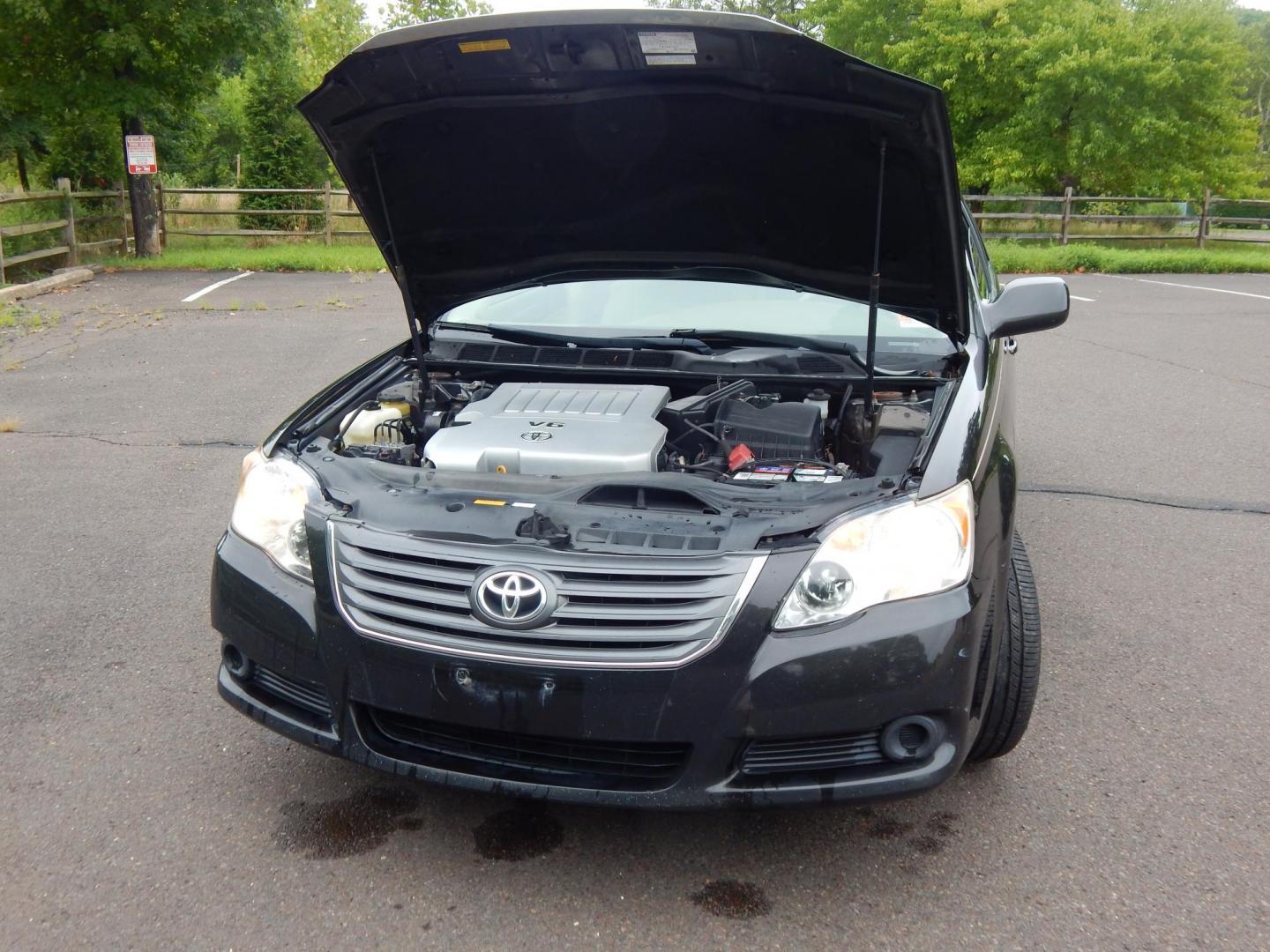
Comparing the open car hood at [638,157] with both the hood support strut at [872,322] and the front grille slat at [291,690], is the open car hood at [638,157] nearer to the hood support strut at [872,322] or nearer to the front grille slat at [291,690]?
the hood support strut at [872,322]

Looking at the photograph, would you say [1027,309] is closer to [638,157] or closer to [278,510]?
[638,157]

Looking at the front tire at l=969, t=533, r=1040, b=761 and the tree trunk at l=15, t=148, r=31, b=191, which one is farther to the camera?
the tree trunk at l=15, t=148, r=31, b=191

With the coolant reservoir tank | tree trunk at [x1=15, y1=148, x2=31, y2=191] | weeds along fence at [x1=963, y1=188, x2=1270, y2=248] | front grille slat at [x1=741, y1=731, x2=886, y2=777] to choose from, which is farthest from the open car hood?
A: tree trunk at [x1=15, y1=148, x2=31, y2=191]

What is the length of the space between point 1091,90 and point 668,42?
82.1 ft

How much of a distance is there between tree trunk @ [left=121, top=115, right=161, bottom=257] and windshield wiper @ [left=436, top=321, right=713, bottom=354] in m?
16.9

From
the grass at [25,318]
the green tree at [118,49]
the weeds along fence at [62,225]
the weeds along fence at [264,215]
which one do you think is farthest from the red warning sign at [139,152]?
the grass at [25,318]

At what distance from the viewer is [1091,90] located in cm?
2423

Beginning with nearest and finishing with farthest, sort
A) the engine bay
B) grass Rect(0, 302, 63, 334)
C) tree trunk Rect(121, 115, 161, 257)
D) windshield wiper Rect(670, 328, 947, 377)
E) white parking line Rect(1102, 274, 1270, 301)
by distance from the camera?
the engine bay < windshield wiper Rect(670, 328, 947, 377) < grass Rect(0, 302, 63, 334) < white parking line Rect(1102, 274, 1270, 301) < tree trunk Rect(121, 115, 161, 257)

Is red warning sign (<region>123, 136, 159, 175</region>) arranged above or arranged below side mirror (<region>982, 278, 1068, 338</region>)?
above

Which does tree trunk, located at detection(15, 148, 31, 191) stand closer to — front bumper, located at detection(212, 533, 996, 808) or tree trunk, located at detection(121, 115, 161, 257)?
tree trunk, located at detection(121, 115, 161, 257)

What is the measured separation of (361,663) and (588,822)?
2.37ft

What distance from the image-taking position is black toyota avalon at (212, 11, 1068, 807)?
2.24 m

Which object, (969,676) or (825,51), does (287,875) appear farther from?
(825,51)

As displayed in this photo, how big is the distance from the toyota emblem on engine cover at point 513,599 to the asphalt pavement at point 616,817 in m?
0.65
